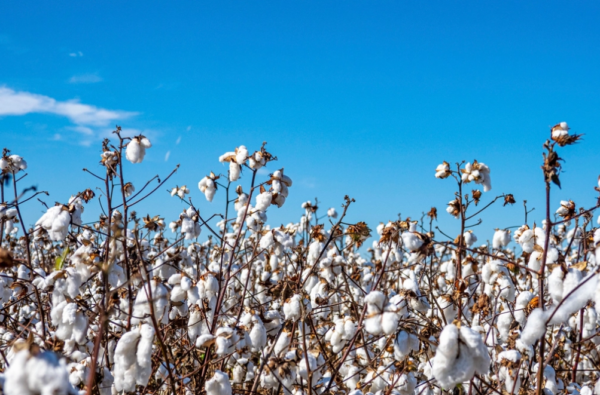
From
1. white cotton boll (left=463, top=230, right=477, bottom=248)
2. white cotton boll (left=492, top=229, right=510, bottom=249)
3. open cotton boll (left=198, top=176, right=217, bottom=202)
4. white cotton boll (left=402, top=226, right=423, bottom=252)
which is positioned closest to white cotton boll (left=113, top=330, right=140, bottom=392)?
white cotton boll (left=402, top=226, right=423, bottom=252)

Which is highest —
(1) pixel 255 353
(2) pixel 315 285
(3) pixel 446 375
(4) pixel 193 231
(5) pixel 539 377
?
(4) pixel 193 231

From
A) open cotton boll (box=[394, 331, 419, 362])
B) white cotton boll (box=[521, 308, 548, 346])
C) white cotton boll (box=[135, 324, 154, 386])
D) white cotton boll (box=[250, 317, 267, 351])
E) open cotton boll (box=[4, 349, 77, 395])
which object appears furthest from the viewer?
white cotton boll (box=[250, 317, 267, 351])

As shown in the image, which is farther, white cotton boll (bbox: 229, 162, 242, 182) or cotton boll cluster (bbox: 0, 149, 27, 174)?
cotton boll cluster (bbox: 0, 149, 27, 174)

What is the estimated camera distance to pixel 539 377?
2.50m

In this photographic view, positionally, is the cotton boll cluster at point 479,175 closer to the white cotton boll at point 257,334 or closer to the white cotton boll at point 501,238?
the white cotton boll at point 501,238

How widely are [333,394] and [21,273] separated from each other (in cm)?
342

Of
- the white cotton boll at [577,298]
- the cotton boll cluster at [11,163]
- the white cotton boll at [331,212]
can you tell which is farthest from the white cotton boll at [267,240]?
the white cotton boll at [331,212]

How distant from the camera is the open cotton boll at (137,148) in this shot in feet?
11.5

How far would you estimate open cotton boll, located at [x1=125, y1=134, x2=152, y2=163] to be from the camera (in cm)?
351

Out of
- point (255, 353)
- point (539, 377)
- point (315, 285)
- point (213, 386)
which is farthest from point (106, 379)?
point (539, 377)

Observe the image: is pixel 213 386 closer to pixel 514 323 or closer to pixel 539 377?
pixel 539 377

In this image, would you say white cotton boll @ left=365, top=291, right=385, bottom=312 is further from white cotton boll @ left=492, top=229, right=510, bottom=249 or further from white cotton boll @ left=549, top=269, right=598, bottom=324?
white cotton boll @ left=492, top=229, right=510, bottom=249

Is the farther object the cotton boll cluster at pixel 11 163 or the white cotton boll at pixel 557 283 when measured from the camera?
the cotton boll cluster at pixel 11 163

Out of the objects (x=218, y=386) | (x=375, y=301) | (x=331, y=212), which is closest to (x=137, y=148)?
(x=218, y=386)
